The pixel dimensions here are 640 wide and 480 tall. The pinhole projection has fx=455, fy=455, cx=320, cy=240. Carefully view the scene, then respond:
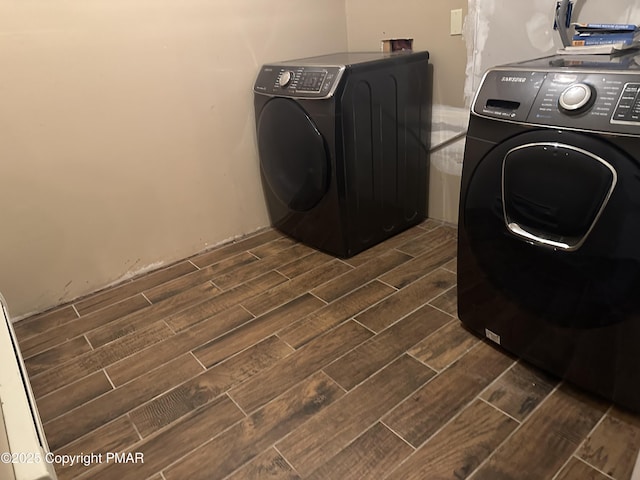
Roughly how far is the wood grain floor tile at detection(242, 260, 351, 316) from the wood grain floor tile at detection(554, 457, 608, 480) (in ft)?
3.53

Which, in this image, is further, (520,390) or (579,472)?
(520,390)

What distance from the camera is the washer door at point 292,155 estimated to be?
1899 millimetres

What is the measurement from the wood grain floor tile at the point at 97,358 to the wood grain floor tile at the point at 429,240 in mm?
1118

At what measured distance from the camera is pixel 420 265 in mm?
1997

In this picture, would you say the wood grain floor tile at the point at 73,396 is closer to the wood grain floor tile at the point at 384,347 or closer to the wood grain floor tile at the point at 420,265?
the wood grain floor tile at the point at 384,347

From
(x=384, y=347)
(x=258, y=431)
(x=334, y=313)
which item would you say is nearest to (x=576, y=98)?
(x=384, y=347)

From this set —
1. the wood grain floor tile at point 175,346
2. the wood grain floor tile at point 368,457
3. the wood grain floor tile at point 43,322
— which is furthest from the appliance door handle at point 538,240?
the wood grain floor tile at point 43,322

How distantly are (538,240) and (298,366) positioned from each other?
32.0 inches

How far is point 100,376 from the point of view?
1.52m

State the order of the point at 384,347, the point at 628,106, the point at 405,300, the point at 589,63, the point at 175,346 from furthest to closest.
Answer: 1. the point at 405,300
2. the point at 175,346
3. the point at 384,347
4. the point at 589,63
5. the point at 628,106

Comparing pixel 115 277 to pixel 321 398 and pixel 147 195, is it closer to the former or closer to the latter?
pixel 147 195

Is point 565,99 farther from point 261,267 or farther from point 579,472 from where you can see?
point 261,267

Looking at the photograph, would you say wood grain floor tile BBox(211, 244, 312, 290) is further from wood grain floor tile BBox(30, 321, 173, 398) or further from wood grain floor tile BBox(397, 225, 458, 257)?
wood grain floor tile BBox(397, 225, 458, 257)

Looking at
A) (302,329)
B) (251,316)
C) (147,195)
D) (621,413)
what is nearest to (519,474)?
(621,413)
